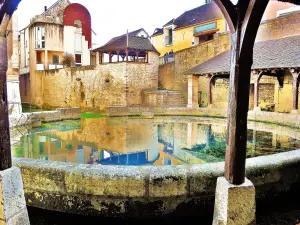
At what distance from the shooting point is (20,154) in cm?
581

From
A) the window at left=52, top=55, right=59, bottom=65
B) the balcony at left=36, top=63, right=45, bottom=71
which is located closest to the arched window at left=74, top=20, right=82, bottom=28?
the window at left=52, top=55, right=59, bottom=65

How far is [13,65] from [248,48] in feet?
34.4

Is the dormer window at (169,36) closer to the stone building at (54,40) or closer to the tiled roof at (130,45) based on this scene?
the tiled roof at (130,45)

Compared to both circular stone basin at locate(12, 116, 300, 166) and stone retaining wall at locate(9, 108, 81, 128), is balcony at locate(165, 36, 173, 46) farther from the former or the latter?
circular stone basin at locate(12, 116, 300, 166)

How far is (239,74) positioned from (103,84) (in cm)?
1708

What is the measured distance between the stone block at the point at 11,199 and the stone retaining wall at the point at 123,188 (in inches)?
24.0

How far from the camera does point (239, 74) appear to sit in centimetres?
216

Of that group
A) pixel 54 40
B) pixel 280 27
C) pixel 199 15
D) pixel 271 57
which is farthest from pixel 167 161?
pixel 54 40

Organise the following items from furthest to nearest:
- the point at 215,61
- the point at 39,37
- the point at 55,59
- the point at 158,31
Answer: the point at 158,31, the point at 55,59, the point at 39,37, the point at 215,61

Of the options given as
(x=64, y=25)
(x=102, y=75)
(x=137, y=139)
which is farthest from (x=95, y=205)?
(x=64, y=25)

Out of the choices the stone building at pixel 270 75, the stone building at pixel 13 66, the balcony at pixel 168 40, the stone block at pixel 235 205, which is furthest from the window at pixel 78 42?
the stone block at pixel 235 205

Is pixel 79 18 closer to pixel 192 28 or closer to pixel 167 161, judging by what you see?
pixel 192 28

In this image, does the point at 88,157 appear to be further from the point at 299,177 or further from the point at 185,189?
the point at 299,177

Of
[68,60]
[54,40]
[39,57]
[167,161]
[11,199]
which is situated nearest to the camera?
[11,199]
